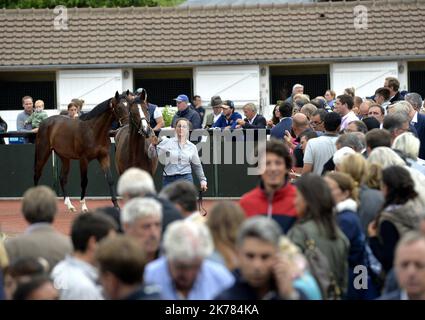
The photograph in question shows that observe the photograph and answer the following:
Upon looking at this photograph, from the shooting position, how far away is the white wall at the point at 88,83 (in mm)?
34812

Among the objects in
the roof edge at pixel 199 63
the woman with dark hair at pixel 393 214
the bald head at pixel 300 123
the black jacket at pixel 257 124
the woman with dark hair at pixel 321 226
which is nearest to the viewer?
the woman with dark hair at pixel 321 226

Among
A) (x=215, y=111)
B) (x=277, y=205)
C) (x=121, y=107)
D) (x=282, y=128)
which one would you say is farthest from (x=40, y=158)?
(x=277, y=205)

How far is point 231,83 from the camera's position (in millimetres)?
34625

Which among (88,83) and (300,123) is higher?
(88,83)

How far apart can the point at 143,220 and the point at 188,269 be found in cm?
87

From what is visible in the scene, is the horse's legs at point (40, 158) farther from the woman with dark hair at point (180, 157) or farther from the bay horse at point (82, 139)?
the woman with dark hair at point (180, 157)

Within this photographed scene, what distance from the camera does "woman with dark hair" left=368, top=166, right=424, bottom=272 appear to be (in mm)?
8789

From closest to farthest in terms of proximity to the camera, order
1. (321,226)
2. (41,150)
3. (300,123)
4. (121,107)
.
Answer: (321,226) < (300,123) < (121,107) < (41,150)

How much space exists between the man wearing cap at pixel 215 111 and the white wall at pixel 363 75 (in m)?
10.2

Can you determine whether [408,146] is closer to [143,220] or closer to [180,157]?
[143,220]

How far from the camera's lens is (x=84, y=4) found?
48.6 m

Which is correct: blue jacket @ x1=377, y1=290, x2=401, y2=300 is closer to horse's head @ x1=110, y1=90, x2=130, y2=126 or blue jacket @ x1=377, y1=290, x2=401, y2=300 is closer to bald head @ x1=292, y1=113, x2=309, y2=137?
bald head @ x1=292, y1=113, x2=309, y2=137

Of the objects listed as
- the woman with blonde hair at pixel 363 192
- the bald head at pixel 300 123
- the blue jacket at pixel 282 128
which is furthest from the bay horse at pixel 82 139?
the woman with blonde hair at pixel 363 192
